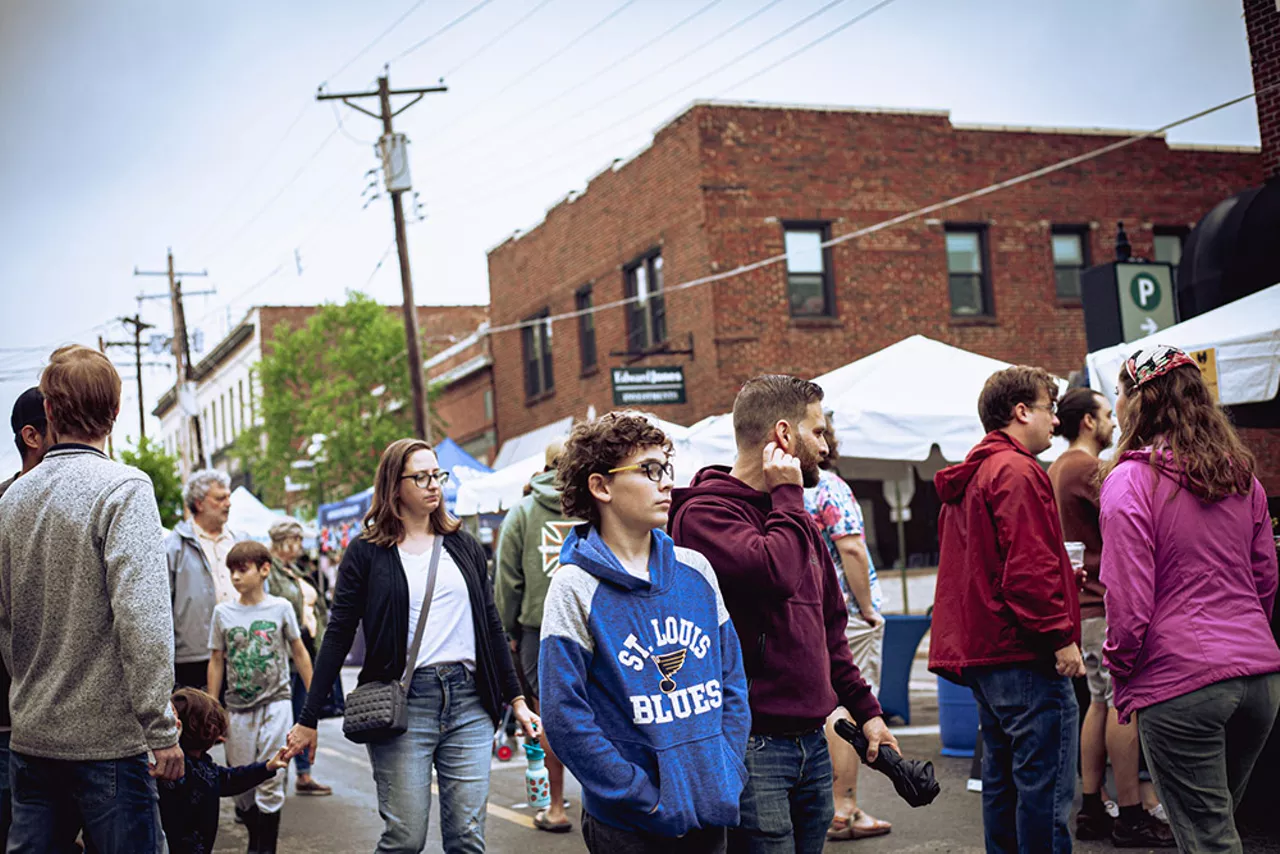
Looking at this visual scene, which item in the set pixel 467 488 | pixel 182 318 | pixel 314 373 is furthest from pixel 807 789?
pixel 182 318

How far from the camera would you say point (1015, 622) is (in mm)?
5008

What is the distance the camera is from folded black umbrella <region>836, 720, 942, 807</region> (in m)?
3.75

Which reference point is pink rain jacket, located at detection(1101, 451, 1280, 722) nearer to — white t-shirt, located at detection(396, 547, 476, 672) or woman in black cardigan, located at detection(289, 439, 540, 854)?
woman in black cardigan, located at detection(289, 439, 540, 854)

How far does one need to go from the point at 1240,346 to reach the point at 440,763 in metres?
5.65

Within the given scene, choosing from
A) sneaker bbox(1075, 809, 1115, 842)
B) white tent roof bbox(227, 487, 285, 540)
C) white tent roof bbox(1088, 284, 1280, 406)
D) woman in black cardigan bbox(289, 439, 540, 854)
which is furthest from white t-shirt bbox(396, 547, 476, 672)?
white tent roof bbox(227, 487, 285, 540)

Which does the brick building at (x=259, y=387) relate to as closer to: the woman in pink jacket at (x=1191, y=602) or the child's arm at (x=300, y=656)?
the child's arm at (x=300, y=656)

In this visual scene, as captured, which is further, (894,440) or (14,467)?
(894,440)

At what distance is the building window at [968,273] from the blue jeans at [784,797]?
2157 cm

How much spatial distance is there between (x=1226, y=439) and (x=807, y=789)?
5.74ft

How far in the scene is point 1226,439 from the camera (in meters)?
4.39

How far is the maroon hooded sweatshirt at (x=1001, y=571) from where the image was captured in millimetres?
4926

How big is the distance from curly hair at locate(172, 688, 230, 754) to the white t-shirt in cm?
75

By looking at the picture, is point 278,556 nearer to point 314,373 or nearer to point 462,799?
point 462,799

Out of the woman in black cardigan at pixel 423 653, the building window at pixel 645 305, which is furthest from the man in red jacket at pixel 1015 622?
the building window at pixel 645 305
